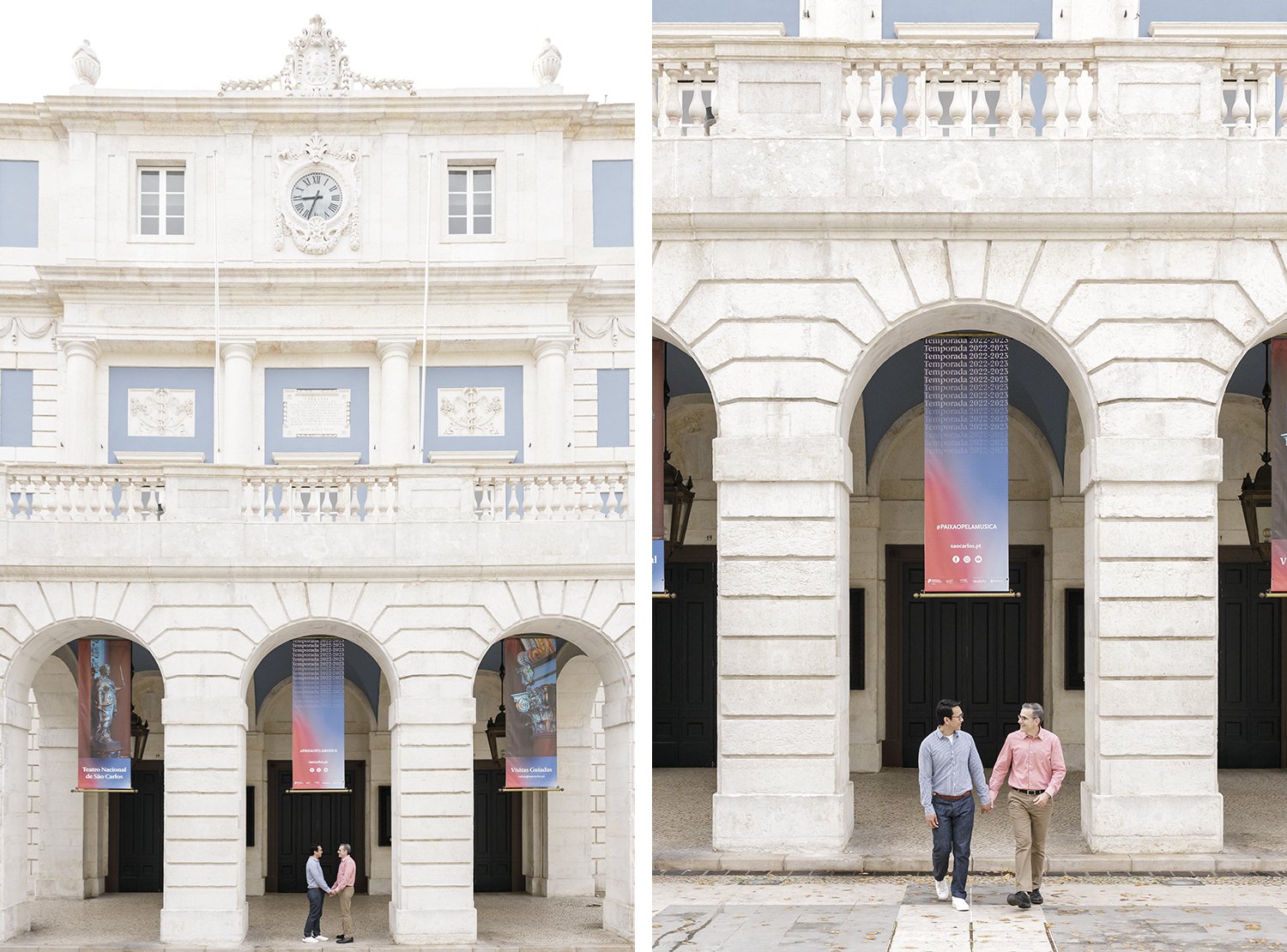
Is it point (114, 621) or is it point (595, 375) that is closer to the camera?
point (114, 621)

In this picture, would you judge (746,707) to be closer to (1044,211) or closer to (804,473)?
(804,473)

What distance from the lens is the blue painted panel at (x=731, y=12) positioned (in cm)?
1683

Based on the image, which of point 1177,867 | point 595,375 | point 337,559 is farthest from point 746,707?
point 595,375

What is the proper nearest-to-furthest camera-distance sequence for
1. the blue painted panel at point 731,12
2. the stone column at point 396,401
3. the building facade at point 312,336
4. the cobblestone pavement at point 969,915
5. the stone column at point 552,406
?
the cobblestone pavement at point 969,915
the blue painted panel at point 731,12
the building facade at point 312,336
the stone column at point 552,406
the stone column at point 396,401

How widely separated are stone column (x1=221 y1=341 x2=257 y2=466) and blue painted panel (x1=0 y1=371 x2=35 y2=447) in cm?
340

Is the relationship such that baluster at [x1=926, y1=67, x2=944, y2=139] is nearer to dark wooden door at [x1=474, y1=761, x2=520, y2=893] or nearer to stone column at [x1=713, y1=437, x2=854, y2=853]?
stone column at [x1=713, y1=437, x2=854, y2=853]

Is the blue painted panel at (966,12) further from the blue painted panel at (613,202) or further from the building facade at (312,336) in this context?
the blue painted panel at (613,202)

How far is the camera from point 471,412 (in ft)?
87.3

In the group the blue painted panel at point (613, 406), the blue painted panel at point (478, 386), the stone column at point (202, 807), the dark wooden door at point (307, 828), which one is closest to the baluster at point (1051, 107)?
the blue painted panel at point (613, 406)

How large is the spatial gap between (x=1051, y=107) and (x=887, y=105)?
1.52 m

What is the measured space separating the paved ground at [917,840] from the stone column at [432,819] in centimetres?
474

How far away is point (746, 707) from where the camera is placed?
14.2 metres

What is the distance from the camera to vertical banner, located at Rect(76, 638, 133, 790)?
915 inches

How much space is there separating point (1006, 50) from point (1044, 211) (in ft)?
5.34
